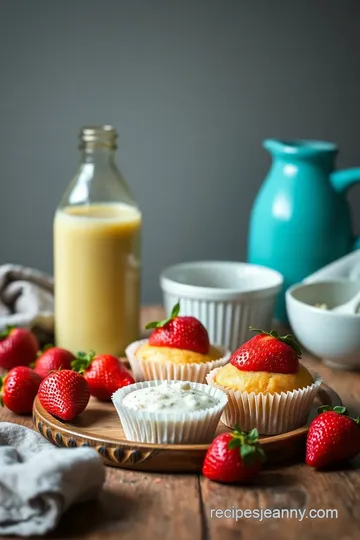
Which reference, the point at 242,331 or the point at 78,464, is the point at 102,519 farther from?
the point at 242,331

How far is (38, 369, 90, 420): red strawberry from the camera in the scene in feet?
4.24

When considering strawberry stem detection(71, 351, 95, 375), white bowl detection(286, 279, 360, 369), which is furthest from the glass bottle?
white bowl detection(286, 279, 360, 369)

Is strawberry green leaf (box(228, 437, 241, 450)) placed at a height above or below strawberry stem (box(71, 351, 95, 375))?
above

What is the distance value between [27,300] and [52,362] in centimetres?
38

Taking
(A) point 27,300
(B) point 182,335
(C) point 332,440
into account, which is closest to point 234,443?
(C) point 332,440

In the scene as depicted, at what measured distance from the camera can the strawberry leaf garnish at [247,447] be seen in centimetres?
111

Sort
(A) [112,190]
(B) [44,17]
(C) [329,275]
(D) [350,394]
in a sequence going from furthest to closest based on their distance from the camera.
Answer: (B) [44,17], (C) [329,275], (A) [112,190], (D) [350,394]

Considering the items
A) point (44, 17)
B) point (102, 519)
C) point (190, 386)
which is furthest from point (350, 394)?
point (44, 17)

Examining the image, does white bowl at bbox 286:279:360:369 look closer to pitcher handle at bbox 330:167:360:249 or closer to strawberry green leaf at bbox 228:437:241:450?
pitcher handle at bbox 330:167:360:249

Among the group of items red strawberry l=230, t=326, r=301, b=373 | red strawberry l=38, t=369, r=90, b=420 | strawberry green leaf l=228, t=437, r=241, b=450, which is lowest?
red strawberry l=38, t=369, r=90, b=420

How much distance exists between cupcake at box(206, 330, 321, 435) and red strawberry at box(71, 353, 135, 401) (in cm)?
20

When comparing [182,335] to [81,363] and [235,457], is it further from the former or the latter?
[235,457]

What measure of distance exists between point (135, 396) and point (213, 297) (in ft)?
1.59

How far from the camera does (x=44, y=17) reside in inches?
86.7
